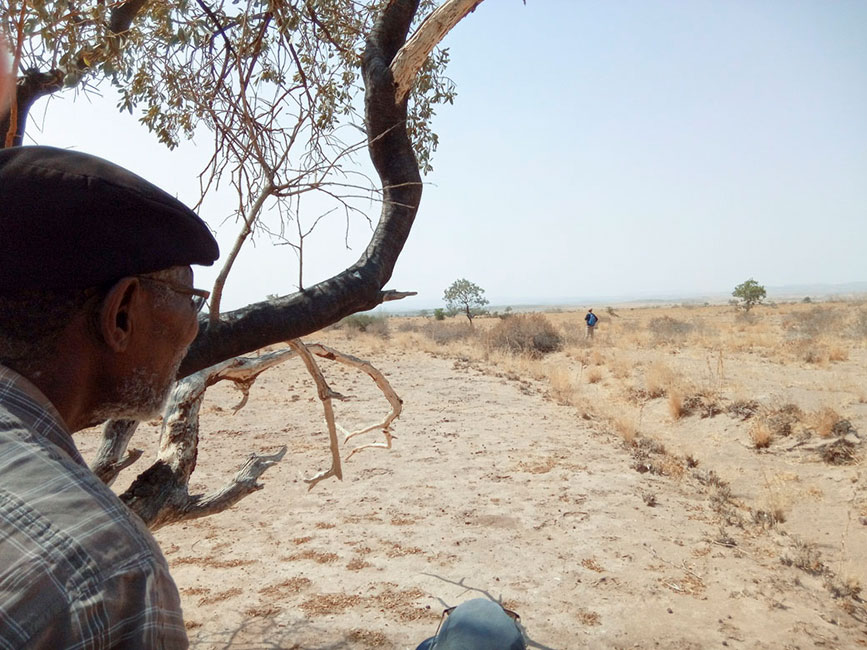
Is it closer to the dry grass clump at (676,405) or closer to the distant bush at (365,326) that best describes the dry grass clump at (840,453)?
the dry grass clump at (676,405)

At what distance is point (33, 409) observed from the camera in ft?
2.57

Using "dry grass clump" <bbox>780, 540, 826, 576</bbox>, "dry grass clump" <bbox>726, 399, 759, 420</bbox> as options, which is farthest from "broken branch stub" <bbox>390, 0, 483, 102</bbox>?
"dry grass clump" <bbox>726, 399, 759, 420</bbox>

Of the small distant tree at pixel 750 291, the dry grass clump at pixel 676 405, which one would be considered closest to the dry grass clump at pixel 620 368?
the dry grass clump at pixel 676 405

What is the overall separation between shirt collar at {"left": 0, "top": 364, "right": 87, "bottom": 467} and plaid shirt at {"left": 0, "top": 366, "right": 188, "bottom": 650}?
38mm

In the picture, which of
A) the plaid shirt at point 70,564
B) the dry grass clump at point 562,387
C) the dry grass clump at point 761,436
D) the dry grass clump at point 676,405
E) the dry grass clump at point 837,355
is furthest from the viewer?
the dry grass clump at point 837,355

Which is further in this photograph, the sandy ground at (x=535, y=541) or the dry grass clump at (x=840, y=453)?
the dry grass clump at (x=840, y=453)

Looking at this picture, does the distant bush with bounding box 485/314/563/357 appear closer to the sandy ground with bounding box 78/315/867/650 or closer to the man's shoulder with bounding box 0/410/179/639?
the sandy ground with bounding box 78/315/867/650

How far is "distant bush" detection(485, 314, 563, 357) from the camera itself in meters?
22.2

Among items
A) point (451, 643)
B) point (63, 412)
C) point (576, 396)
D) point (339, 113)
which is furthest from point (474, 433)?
point (63, 412)

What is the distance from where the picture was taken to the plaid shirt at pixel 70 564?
0.58 meters

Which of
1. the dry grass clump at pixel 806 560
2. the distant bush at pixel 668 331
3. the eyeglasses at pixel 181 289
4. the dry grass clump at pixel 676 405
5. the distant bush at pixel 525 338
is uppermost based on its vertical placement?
the eyeglasses at pixel 181 289

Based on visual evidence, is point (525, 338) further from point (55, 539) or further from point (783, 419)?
point (55, 539)

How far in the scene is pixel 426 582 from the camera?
527 centimetres

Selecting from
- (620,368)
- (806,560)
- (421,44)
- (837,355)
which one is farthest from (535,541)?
(837,355)
